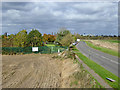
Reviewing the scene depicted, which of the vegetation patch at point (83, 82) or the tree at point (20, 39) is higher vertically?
the tree at point (20, 39)

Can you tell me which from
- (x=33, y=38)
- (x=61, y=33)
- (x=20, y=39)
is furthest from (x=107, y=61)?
(x=61, y=33)

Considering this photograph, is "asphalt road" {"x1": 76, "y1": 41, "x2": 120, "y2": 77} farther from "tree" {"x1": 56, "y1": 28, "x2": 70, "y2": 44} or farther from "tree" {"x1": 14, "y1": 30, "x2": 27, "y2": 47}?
"tree" {"x1": 56, "y1": 28, "x2": 70, "y2": 44}

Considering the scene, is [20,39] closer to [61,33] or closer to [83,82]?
[61,33]

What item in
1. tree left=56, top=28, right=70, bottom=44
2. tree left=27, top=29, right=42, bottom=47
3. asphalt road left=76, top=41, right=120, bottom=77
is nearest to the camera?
asphalt road left=76, top=41, right=120, bottom=77

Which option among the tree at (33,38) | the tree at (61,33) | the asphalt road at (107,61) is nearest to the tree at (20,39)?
the tree at (33,38)

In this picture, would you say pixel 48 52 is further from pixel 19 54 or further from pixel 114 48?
pixel 114 48

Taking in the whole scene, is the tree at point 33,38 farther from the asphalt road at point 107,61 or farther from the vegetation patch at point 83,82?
the vegetation patch at point 83,82

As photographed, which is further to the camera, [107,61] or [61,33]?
[61,33]

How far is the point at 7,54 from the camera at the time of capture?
96.9 ft

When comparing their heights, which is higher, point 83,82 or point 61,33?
point 61,33

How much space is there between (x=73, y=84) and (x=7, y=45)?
26436 millimetres

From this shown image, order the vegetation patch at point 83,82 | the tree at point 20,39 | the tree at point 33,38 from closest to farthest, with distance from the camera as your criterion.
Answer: the vegetation patch at point 83,82, the tree at point 20,39, the tree at point 33,38

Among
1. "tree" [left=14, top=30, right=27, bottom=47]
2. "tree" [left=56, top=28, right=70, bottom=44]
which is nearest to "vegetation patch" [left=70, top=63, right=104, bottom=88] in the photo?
"tree" [left=14, top=30, right=27, bottom=47]

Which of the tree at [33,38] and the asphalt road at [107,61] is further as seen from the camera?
the tree at [33,38]
